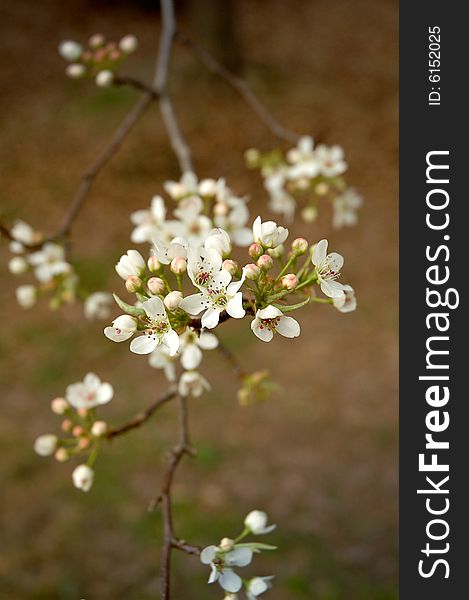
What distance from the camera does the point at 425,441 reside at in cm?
225

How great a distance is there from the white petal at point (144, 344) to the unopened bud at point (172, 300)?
0.09 m

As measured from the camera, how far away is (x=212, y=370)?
518 cm

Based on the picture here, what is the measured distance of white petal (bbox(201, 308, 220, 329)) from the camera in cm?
107

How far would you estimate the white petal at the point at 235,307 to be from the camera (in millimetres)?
1054

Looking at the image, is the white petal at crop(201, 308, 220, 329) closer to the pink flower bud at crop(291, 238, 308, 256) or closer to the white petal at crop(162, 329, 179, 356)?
the white petal at crop(162, 329, 179, 356)

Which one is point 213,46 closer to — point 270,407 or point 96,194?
point 96,194

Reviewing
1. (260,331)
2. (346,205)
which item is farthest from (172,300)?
(346,205)

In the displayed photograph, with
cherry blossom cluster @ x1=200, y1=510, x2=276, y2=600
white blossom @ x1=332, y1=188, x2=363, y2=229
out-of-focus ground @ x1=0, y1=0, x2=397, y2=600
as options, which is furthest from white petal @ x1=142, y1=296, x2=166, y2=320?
out-of-focus ground @ x1=0, y1=0, x2=397, y2=600

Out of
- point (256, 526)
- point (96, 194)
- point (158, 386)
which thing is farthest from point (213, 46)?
point (256, 526)

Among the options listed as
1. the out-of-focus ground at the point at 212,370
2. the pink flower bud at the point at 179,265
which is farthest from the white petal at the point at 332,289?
the out-of-focus ground at the point at 212,370

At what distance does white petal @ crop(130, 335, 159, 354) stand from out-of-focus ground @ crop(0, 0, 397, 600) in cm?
281

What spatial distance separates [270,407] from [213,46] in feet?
14.5

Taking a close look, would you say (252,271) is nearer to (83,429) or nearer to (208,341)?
(208,341)

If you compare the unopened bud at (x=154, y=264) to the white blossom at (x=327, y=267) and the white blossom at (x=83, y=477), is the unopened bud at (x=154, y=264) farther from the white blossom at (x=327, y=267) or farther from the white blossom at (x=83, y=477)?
the white blossom at (x=83, y=477)
